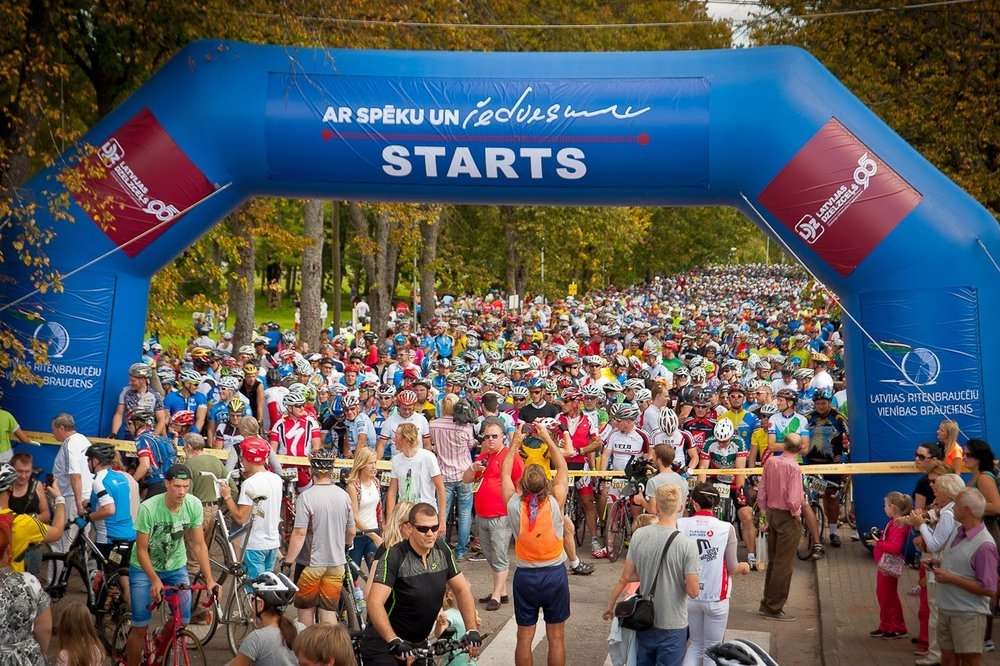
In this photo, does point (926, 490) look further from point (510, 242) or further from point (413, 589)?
point (510, 242)

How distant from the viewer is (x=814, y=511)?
595 inches

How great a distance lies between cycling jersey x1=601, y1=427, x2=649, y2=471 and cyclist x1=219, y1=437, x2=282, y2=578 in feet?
16.8

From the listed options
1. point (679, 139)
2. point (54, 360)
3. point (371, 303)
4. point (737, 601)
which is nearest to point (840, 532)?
point (737, 601)

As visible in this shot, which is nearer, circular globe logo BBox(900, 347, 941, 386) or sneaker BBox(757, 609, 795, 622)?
sneaker BBox(757, 609, 795, 622)

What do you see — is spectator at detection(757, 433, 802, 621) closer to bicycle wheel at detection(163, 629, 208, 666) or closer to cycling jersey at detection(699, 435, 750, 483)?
cycling jersey at detection(699, 435, 750, 483)

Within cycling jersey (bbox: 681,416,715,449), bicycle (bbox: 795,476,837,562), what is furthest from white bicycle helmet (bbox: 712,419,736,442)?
bicycle (bbox: 795,476,837,562)

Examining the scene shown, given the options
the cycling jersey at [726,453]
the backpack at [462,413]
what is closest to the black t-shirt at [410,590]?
the backpack at [462,413]

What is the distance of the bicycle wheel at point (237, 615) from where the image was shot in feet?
35.6

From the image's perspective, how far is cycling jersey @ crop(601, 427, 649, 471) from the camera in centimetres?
1488

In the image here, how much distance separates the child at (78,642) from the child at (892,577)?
6.75 meters

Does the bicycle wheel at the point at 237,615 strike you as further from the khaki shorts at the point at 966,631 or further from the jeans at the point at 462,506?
the khaki shorts at the point at 966,631

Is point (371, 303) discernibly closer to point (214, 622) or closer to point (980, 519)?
point (214, 622)

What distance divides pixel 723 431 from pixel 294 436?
475 cm

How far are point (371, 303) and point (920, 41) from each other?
1725 cm
